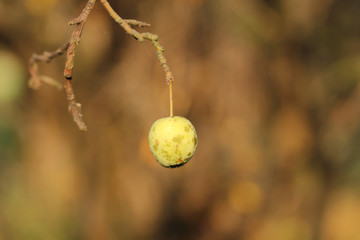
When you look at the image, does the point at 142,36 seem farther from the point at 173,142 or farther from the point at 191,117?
the point at 191,117

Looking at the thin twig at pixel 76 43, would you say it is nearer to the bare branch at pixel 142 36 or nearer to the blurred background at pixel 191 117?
the bare branch at pixel 142 36

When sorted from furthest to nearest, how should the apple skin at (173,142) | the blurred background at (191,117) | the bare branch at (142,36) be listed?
1. the blurred background at (191,117)
2. the apple skin at (173,142)
3. the bare branch at (142,36)

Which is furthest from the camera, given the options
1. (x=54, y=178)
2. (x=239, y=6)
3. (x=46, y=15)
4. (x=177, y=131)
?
(x=54, y=178)

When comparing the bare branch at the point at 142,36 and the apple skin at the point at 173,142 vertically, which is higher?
the bare branch at the point at 142,36

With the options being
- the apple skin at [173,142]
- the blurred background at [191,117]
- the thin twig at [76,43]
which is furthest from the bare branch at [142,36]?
the blurred background at [191,117]

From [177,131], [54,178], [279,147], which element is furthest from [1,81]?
[177,131]

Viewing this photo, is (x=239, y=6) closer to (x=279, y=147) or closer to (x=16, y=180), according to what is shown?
(x=279, y=147)

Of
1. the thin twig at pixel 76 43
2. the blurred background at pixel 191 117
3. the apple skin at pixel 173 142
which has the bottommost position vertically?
the apple skin at pixel 173 142

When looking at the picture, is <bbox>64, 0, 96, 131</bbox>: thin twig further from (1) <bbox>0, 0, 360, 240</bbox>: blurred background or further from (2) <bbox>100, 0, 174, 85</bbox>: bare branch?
(1) <bbox>0, 0, 360, 240</bbox>: blurred background
